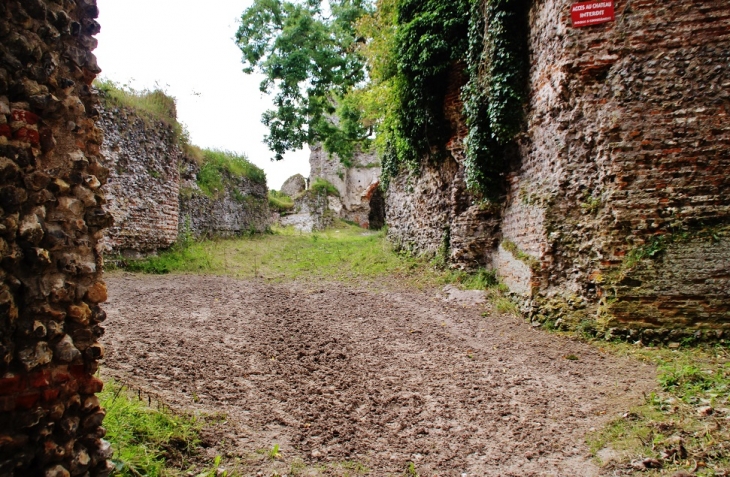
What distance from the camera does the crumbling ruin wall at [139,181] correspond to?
9.77m

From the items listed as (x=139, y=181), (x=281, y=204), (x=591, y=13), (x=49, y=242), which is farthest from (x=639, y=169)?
(x=281, y=204)

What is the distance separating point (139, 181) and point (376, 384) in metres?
9.00

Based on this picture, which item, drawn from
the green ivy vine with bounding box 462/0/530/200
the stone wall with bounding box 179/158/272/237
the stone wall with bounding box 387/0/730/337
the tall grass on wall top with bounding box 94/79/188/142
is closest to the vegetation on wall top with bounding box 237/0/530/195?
the green ivy vine with bounding box 462/0/530/200

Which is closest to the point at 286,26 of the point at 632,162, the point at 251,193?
the point at 251,193

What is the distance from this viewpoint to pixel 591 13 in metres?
5.46

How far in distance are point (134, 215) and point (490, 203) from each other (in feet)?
27.3

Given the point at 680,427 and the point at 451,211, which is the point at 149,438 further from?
the point at 451,211

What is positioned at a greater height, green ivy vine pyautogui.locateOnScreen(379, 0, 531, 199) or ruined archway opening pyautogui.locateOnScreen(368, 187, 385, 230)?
green ivy vine pyautogui.locateOnScreen(379, 0, 531, 199)

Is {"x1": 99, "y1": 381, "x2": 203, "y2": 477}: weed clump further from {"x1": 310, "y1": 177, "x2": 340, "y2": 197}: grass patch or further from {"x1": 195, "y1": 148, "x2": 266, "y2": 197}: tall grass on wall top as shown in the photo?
{"x1": 310, "y1": 177, "x2": 340, "y2": 197}: grass patch

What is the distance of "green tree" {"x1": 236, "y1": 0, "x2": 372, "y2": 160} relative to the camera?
18.0 meters

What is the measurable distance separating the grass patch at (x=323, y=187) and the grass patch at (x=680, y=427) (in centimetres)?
2118

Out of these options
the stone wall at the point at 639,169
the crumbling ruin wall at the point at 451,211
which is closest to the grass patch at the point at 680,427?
the stone wall at the point at 639,169

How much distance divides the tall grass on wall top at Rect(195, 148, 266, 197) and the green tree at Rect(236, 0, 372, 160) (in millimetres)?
1759

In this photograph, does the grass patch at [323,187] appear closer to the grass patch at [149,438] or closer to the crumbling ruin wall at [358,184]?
the crumbling ruin wall at [358,184]
